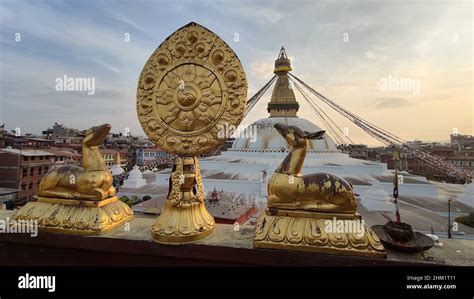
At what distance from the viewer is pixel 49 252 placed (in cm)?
206

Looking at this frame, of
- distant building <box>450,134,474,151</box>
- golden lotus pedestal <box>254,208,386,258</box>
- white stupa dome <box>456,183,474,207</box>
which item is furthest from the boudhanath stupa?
distant building <box>450,134,474,151</box>

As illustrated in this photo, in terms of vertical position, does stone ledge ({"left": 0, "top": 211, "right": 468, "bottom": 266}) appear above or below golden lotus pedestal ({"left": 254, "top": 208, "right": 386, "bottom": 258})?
below

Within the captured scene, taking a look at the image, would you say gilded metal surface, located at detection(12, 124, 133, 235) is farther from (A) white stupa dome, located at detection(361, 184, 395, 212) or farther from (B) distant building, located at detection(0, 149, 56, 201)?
(B) distant building, located at detection(0, 149, 56, 201)

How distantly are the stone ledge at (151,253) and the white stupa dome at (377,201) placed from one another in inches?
379

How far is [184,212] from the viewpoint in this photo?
207 cm

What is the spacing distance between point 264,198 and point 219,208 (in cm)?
289

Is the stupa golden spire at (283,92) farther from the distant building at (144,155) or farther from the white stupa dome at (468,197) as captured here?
the distant building at (144,155)

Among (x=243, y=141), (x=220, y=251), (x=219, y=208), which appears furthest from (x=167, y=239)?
(x=243, y=141)

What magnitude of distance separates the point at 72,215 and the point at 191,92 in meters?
1.57

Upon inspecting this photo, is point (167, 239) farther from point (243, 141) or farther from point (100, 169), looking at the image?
point (243, 141)

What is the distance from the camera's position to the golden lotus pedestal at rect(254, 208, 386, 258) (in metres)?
1.68

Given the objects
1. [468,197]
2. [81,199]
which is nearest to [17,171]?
[81,199]

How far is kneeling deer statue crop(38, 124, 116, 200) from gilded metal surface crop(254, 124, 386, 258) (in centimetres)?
153

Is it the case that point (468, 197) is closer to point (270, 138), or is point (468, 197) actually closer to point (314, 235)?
point (270, 138)
